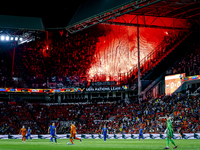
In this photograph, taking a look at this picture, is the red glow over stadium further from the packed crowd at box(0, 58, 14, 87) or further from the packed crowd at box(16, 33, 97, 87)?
the packed crowd at box(0, 58, 14, 87)

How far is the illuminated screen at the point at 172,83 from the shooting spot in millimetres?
48844

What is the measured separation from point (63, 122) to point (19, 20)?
20.0 m

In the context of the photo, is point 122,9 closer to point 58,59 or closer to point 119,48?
point 119,48

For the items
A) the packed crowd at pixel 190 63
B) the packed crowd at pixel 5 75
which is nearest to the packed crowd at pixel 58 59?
the packed crowd at pixel 5 75

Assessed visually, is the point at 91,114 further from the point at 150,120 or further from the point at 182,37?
the point at 182,37

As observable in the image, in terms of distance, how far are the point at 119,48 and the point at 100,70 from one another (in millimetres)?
6159

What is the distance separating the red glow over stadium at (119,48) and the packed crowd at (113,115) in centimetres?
883

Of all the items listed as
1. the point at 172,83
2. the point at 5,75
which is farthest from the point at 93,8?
the point at 5,75

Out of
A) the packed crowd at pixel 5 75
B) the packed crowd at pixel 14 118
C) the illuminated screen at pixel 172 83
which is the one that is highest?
the packed crowd at pixel 5 75

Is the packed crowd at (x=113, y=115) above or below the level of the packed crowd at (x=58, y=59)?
below

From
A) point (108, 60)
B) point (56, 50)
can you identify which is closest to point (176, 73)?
point (108, 60)

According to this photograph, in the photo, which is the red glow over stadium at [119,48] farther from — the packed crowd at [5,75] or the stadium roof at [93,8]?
the stadium roof at [93,8]

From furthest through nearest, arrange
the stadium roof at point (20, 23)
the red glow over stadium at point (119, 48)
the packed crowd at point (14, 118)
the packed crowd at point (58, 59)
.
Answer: the packed crowd at point (58, 59)
the red glow over stadium at point (119, 48)
the packed crowd at point (14, 118)
the stadium roof at point (20, 23)

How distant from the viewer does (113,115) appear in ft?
177
